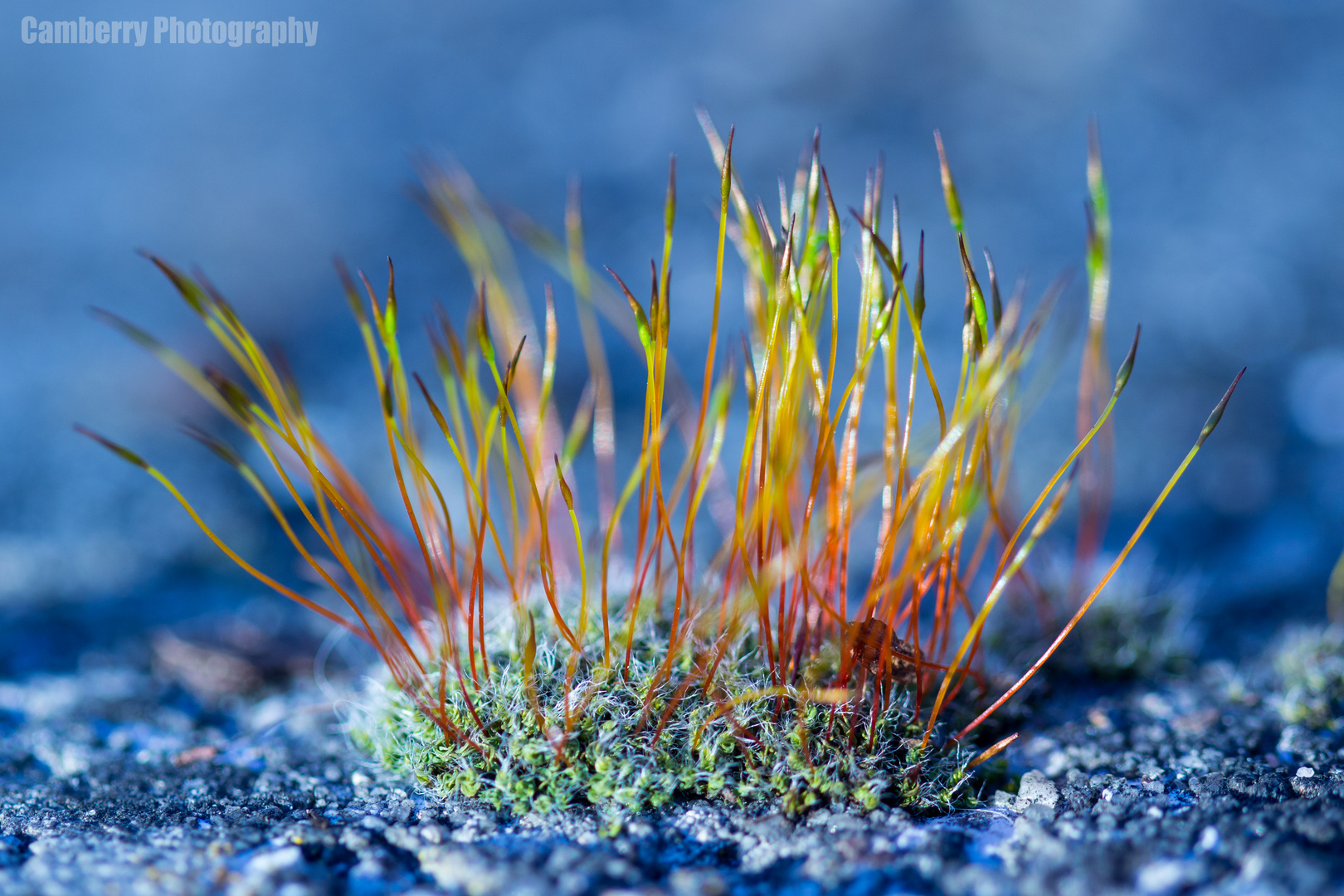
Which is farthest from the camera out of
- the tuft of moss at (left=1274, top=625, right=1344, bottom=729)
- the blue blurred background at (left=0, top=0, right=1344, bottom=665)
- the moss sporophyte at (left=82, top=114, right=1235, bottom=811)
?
the blue blurred background at (left=0, top=0, right=1344, bottom=665)

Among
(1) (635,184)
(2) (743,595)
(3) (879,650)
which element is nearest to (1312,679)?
(3) (879,650)

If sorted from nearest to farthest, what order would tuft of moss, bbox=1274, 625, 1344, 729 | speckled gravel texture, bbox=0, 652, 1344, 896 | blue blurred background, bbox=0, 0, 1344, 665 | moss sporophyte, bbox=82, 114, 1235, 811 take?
speckled gravel texture, bbox=0, 652, 1344, 896 → moss sporophyte, bbox=82, 114, 1235, 811 → tuft of moss, bbox=1274, 625, 1344, 729 → blue blurred background, bbox=0, 0, 1344, 665

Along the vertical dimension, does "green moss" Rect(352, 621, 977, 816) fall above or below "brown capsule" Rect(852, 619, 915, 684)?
below

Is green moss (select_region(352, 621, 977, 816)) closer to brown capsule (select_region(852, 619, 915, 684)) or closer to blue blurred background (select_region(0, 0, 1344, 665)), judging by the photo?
brown capsule (select_region(852, 619, 915, 684))

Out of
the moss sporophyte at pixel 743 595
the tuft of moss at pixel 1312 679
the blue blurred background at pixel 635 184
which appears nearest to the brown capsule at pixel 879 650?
the moss sporophyte at pixel 743 595

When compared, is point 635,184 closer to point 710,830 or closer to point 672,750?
point 672,750

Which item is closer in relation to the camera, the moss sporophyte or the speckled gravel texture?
the speckled gravel texture

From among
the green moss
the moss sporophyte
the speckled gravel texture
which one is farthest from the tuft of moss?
the green moss
